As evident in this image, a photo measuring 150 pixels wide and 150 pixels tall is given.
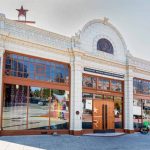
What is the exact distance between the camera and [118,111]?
22.0 m

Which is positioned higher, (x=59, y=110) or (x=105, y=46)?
(x=105, y=46)

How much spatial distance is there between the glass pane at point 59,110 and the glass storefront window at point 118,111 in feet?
16.9

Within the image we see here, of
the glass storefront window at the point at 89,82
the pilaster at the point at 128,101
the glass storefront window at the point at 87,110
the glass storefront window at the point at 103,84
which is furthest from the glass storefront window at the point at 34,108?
the pilaster at the point at 128,101

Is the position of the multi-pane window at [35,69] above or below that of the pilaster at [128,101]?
above

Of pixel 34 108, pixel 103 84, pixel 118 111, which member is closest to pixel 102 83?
pixel 103 84

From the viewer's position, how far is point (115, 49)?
22.2 meters

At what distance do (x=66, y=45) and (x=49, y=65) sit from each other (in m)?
1.99

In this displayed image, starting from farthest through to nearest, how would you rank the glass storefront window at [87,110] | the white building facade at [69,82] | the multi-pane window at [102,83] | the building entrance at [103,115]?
the building entrance at [103,115] → the multi-pane window at [102,83] → the glass storefront window at [87,110] → the white building facade at [69,82]

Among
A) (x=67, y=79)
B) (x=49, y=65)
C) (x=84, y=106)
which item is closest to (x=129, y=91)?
(x=84, y=106)

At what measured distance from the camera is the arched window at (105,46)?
21052mm

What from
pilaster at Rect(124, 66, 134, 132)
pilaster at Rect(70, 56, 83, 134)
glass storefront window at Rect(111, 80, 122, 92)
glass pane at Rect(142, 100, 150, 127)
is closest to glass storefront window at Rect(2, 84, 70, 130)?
pilaster at Rect(70, 56, 83, 134)

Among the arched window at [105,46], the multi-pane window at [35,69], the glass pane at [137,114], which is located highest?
the arched window at [105,46]

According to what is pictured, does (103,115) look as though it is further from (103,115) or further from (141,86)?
(141,86)

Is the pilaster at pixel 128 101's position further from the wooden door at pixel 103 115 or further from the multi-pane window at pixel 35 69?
the multi-pane window at pixel 35 69
